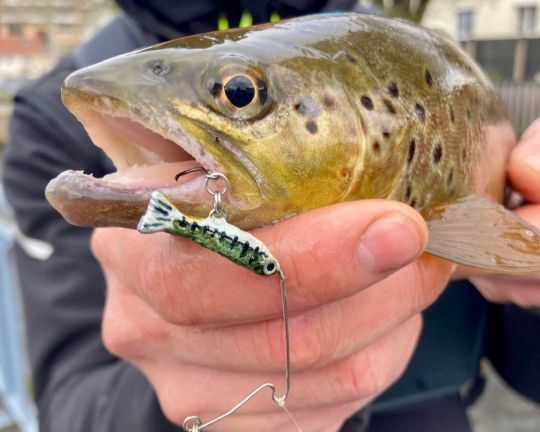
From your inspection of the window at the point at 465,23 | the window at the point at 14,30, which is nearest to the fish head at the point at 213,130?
the window at the point at 465,23

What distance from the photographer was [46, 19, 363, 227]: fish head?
0.87m

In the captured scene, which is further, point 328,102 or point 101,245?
point 101,245

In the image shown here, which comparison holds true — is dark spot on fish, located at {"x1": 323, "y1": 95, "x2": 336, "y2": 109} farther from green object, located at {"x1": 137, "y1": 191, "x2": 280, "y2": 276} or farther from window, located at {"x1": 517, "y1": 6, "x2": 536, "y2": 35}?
window, located at {"x1": 517, "y1": 6, "x2": 536, "y2": 35}

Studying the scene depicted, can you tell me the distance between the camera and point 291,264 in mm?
987

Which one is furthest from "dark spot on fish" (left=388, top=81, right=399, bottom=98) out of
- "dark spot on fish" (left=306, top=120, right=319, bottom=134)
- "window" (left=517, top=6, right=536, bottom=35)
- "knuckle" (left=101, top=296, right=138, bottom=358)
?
"window" (left=517, top=6, right=536, bottom=35)

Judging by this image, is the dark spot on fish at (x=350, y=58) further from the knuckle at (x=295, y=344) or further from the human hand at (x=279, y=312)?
the knuckle at (x=295, y=344)

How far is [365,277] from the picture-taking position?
3.27 feet

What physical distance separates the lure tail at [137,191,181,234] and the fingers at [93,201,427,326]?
21 cm

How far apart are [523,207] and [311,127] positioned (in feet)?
2.15

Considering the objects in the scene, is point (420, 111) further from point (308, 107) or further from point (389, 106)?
point (308, 107)

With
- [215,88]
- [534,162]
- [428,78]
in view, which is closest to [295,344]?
[215,88]

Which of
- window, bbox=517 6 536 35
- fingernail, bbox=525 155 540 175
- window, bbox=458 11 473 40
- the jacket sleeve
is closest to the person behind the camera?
fingernail, bbox=525 155 540 175

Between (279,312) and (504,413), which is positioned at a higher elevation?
(279,312)

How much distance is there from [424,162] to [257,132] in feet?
1.36
